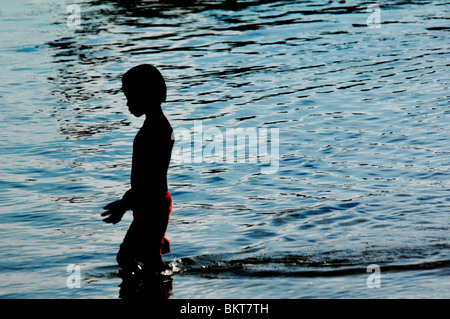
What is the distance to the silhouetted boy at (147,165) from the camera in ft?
18.2

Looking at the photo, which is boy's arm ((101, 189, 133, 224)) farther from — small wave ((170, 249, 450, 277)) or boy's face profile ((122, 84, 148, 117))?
small wave ((170, 249, 450, 277))

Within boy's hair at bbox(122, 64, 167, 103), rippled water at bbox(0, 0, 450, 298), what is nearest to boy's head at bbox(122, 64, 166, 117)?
boy's hair at bbox(122, 64, 167, 103)

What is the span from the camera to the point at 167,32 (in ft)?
63.3

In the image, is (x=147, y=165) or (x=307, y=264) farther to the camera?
(x=307, y=264)

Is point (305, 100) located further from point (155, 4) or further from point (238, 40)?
point (155, 4)

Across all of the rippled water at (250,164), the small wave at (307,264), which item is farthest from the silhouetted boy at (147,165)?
the small wave at (307,264)

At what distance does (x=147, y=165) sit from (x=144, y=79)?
668mm

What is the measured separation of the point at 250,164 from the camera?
31.8ft

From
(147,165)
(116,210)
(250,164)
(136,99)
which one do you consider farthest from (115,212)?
(250,164)

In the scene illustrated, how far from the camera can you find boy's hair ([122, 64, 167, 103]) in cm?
554

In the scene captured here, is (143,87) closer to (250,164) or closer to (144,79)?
(144,79)
